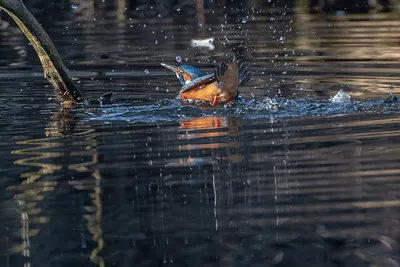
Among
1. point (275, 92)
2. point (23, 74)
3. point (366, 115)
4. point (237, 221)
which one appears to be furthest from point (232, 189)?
point (23, 74)

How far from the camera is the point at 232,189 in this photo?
5.91m

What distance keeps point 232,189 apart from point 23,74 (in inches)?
281

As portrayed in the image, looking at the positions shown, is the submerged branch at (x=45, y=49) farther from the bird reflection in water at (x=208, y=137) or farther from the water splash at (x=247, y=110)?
the bird reflection in water at (x=208, y=137)

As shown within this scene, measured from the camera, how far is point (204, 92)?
30.0ft

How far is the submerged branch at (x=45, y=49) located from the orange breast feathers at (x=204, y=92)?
4.06 feet

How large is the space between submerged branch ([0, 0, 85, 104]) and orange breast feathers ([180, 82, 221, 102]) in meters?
1.24

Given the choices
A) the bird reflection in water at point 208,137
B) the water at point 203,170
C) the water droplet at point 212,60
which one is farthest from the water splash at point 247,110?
the water droplet at point 212,60

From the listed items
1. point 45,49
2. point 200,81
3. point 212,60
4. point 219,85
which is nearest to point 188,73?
point 200,81

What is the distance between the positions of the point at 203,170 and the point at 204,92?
275 cm

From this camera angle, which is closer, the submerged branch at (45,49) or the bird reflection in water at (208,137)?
the bird reflection in water at (208,137)

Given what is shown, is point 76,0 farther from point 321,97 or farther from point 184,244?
point 184,244

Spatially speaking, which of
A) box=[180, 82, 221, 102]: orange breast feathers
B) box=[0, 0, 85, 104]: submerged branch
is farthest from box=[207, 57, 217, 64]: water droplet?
box=[180, 82, 221, 102]: orange breast feathers

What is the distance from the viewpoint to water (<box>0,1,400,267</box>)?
A: 15.6 feet

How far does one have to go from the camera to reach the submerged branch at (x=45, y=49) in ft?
29.8
